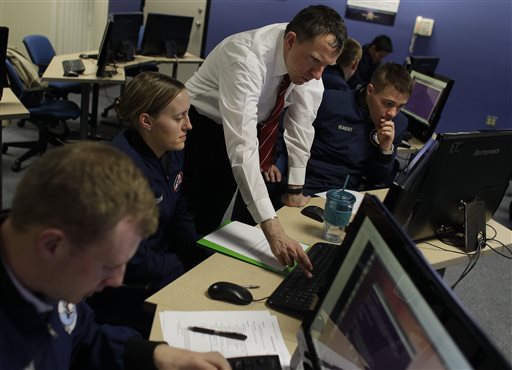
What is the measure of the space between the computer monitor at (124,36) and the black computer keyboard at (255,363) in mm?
3826

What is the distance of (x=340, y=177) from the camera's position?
2.59 meters

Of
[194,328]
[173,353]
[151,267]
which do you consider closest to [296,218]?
[151,267]

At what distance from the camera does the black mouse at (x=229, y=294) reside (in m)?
1.34

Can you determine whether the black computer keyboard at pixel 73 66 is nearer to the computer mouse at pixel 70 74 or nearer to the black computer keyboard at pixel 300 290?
the computer mouse at pixel 70 74

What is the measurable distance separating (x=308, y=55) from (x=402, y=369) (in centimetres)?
131

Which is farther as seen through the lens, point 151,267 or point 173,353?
point 151,267

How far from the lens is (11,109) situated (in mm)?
2971

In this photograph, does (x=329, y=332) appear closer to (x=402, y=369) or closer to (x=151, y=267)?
(x=402, y=369)

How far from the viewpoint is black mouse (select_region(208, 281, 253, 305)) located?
4.39 feet

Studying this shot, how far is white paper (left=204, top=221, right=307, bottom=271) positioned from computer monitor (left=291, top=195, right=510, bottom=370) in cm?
48

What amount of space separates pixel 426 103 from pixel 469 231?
1908 mm

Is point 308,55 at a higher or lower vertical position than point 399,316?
higher

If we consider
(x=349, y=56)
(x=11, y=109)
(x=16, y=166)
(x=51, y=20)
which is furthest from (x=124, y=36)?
(x=349, y=56)

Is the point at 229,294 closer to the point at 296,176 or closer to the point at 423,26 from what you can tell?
the point at 296,176
